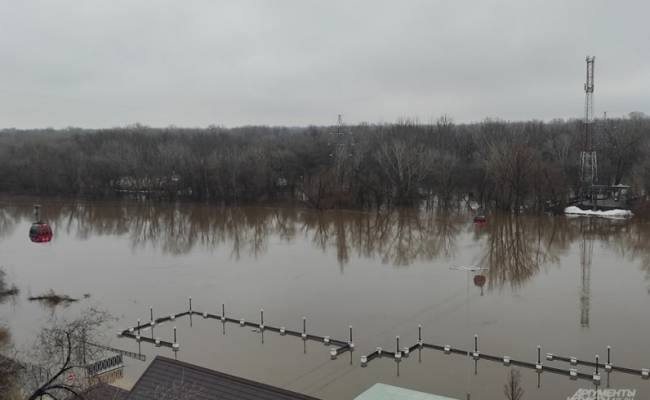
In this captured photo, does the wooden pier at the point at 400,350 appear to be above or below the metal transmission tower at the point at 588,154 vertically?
below

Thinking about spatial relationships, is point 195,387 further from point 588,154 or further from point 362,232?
point 588,154

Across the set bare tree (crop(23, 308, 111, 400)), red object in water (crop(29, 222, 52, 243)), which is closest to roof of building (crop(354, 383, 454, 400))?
bare tree (crop(23, 308, 111, 400))

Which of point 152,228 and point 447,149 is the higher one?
point 447,149

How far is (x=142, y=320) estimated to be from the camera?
11352 millimetres

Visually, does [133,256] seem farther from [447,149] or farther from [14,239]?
[447,149]

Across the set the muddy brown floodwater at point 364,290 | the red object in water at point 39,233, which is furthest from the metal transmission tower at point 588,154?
the red object in water at point 39,233

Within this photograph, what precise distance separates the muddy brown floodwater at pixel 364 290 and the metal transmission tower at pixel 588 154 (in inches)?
158

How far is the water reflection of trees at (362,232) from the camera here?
57.8ft

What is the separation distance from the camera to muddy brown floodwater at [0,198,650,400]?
29.2 feet

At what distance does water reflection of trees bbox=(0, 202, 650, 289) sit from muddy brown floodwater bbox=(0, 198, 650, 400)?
112 mm

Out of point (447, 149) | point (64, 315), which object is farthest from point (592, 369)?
point (447, 149)

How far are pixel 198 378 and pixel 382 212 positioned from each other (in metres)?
23.6

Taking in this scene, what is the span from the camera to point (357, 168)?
103ft

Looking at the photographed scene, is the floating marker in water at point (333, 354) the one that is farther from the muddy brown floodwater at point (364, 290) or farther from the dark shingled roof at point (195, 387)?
the dark shingled roof at point (195, 387)
